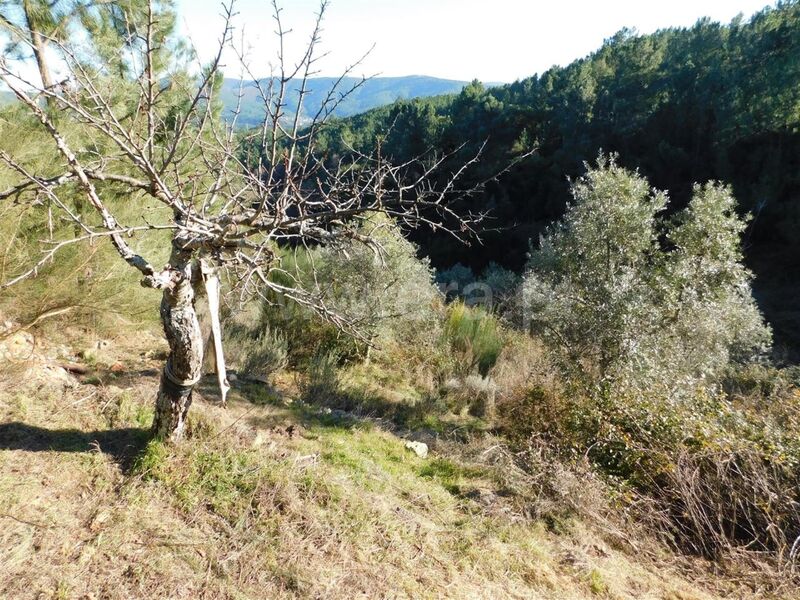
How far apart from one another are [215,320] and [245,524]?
1320mm

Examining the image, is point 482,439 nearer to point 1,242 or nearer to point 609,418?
point 609,418

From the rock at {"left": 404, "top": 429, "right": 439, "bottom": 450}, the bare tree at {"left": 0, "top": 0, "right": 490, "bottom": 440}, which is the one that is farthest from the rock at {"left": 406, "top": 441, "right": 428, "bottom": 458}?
the bare tree at {"left": 0, "top": 0, "right": 490, "bottom": 440}

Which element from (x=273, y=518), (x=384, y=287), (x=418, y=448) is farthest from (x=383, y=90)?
(x=273, y=518)

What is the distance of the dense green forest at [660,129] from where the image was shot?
66.6ft

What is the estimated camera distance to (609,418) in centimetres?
448

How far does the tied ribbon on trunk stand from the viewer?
2.63 metres

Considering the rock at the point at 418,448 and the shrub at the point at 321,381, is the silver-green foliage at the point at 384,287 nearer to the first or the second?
the shrub at the point at 321,381

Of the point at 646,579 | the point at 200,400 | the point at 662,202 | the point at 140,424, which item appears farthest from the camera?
the point at 662,202

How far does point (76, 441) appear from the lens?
3285 millimetres

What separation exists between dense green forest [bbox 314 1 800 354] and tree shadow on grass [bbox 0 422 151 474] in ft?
47.8

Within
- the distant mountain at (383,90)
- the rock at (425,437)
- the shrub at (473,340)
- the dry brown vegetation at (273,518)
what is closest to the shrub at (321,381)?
the rock at (425,437)

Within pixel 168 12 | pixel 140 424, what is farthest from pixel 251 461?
pixel 168 12

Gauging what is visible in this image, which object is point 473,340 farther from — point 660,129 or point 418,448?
point 660,129

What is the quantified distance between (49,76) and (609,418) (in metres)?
8.14
